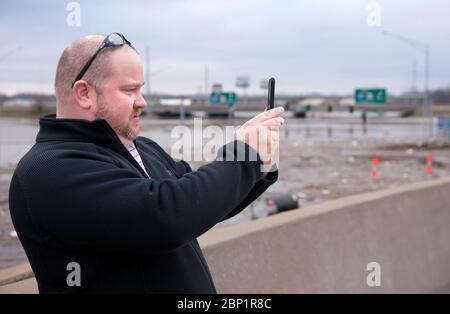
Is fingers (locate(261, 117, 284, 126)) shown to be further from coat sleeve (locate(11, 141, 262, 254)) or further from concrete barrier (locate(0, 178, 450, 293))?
concrete barrier (locate(0, 178, 450, 293))

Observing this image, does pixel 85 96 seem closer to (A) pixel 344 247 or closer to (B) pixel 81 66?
(B) pixel 81 66

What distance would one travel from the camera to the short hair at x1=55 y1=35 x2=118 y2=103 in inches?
78.7

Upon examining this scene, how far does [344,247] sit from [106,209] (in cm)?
339

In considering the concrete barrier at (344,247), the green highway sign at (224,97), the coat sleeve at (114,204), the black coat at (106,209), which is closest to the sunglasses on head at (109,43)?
the black coat at (106,209)

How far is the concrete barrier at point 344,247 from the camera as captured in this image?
406cm

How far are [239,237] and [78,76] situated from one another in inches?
89.9

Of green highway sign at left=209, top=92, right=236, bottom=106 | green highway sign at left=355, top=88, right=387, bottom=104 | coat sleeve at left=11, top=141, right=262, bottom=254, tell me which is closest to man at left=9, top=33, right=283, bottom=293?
coat sleeve at left=11, top=141, right=262, bottom=254

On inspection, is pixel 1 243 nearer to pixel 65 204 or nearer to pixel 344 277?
pixel 344 277

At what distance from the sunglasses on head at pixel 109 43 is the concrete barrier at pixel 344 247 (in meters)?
1.47

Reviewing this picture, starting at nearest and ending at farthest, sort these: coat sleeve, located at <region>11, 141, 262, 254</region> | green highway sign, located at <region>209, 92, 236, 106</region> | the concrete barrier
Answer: coat sleeve, located at <region>11, 141, 262, 254</region>, the concrete barrier, green highway sign, located at <region>209, 92, 236, 106</region>
